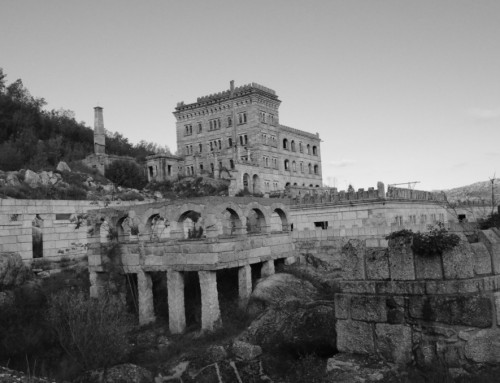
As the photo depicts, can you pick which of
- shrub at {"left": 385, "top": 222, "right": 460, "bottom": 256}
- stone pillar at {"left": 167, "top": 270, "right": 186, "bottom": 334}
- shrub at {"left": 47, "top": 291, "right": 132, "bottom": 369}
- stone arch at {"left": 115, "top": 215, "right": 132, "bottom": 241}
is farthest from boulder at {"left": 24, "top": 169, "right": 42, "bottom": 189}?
shrub at {"left": 385, "top": 222, "right": 460, "bottom": 256}

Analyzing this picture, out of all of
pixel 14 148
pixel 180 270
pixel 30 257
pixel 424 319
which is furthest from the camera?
pixel 14 148

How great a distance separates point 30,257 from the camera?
19.6m

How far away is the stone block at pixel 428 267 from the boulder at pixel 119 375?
8313 mm

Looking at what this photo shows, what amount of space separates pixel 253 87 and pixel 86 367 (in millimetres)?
48821

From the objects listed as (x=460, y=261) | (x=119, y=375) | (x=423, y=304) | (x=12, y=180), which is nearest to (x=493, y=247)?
(x=460, y=261)

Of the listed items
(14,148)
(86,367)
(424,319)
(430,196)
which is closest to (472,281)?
(424,319)

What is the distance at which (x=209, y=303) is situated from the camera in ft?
46.1

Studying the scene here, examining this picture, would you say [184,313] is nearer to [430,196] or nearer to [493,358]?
[493,358]

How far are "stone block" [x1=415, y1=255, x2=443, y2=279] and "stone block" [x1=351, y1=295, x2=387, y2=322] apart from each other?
0.65 meters

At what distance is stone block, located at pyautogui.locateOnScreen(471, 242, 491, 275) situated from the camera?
19.7ft

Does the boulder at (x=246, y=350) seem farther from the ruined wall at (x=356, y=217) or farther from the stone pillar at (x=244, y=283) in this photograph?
the ruined wall at (x=356, y=217)

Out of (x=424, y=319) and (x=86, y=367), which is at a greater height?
(x=424, y=319)

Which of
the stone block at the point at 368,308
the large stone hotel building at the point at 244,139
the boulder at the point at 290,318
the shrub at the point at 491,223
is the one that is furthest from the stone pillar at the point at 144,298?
the large stone hotel building at the point at 244,139

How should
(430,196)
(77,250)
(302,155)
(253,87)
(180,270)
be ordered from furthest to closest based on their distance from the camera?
(302,155) → (253,87) → (430,196) → (77,250) → (180,270)
